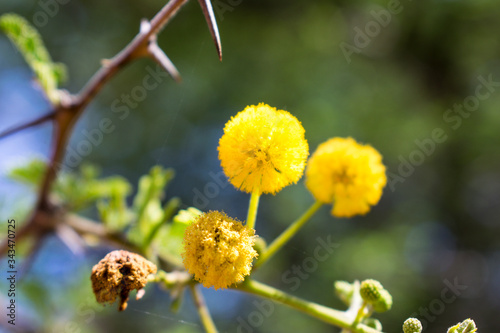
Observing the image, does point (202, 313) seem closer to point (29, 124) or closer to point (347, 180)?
point (347, 180)

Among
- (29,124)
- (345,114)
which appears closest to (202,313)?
(29,124)

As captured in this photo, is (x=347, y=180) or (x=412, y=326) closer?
(x=412, y=326)

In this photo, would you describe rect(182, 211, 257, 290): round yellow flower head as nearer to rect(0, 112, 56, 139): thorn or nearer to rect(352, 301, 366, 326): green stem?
rect(352, 301, 366, 326): green stem

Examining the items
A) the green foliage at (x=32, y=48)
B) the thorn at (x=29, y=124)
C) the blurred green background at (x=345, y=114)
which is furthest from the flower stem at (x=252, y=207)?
the blurred green background at (x=345, y=114)

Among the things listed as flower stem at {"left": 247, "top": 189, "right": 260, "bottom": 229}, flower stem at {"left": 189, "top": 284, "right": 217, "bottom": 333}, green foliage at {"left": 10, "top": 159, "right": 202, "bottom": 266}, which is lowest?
flower stem at {"left": 189, "top": 284, "right": 217, "bottom": 333}

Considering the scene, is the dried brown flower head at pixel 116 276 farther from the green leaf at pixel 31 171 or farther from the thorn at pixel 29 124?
the green leaf at pixel 31 171

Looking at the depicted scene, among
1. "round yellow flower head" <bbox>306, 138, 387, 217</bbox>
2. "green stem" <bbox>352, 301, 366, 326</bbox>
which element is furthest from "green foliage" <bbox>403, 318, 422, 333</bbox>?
"round yellow flower head" <bbox>306, 138, 387, 217</bbox>

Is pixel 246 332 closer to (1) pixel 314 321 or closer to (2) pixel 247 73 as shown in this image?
(1) pixel 314 321
